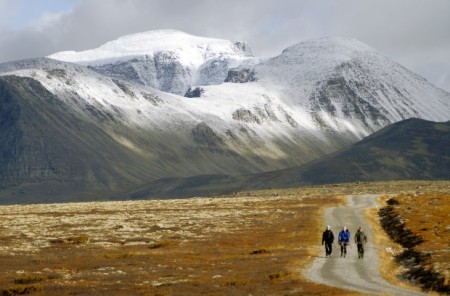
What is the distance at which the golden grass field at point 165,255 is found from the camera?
4197cm

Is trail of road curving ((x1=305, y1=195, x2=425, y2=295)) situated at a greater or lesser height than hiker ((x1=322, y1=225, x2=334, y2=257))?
lesser

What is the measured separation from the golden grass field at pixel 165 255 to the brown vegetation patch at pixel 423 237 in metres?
0.71

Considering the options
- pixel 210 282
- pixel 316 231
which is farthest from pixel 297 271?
pixel 316 231

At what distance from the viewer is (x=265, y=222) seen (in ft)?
309

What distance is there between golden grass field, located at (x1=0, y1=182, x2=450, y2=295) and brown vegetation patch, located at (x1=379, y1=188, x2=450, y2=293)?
2.32 ft

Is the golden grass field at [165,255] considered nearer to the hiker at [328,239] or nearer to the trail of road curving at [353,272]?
the trail of road curving at [353,272]

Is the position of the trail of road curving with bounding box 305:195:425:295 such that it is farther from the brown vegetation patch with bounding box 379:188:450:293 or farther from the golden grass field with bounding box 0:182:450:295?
the brown vegetation patch with bounding box 379:188:450:293

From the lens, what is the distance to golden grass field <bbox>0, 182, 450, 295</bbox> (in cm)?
4197

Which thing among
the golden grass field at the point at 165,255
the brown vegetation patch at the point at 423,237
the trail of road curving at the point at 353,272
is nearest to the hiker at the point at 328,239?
the trail of road curving at the point at 353,272

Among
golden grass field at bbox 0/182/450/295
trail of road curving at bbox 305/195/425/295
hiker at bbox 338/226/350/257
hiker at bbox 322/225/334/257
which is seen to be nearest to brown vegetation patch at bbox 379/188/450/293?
golden grass field at bbox 0/182/450/295

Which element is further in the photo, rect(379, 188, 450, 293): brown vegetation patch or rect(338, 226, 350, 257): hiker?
rect(338, 226, 350, 257): hiker

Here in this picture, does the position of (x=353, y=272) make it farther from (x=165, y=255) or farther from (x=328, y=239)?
(x=165, y=255)

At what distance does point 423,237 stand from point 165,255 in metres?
22.8

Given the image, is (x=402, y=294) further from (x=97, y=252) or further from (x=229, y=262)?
(x=97, y=252)
